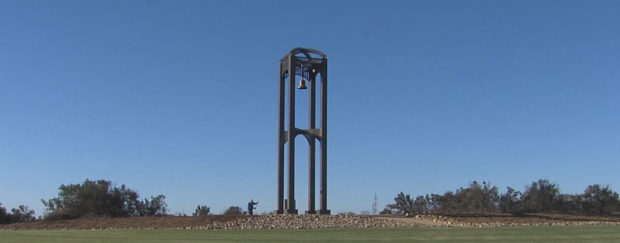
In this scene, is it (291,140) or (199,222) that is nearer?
(199,222)

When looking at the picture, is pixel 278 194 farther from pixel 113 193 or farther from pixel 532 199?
pixel 532 199

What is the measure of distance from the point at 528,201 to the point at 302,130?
58.1 ft

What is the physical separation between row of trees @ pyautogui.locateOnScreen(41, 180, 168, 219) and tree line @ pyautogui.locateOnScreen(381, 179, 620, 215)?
54.0 ft

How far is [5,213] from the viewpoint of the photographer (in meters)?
34.1

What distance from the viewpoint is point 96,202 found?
3788cm

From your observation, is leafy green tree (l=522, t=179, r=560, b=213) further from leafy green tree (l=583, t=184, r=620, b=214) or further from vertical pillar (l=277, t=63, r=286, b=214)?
vertical pillar (l=277, t=63, r=286, b=214)

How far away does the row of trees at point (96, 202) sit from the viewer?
37.2 metres

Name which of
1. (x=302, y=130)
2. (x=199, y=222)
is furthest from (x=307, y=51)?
(x=199, y=222)

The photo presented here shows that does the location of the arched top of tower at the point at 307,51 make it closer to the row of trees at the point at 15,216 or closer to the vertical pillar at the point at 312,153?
the vertical pillar at the point at 312,153

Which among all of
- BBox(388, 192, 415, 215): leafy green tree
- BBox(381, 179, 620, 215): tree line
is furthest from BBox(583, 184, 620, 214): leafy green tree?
BBox(388, 192, 415, 215): leafy green tree

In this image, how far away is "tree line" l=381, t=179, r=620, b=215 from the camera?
43.7 metres

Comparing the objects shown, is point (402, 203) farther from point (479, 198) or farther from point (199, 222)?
point (199, 222)

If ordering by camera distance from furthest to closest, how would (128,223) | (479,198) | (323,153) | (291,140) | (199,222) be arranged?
1. (479,198)
2. (323,153)
3. (291,140)
4. (128,223)
5. (199,222)

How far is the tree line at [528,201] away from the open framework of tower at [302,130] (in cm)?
982
